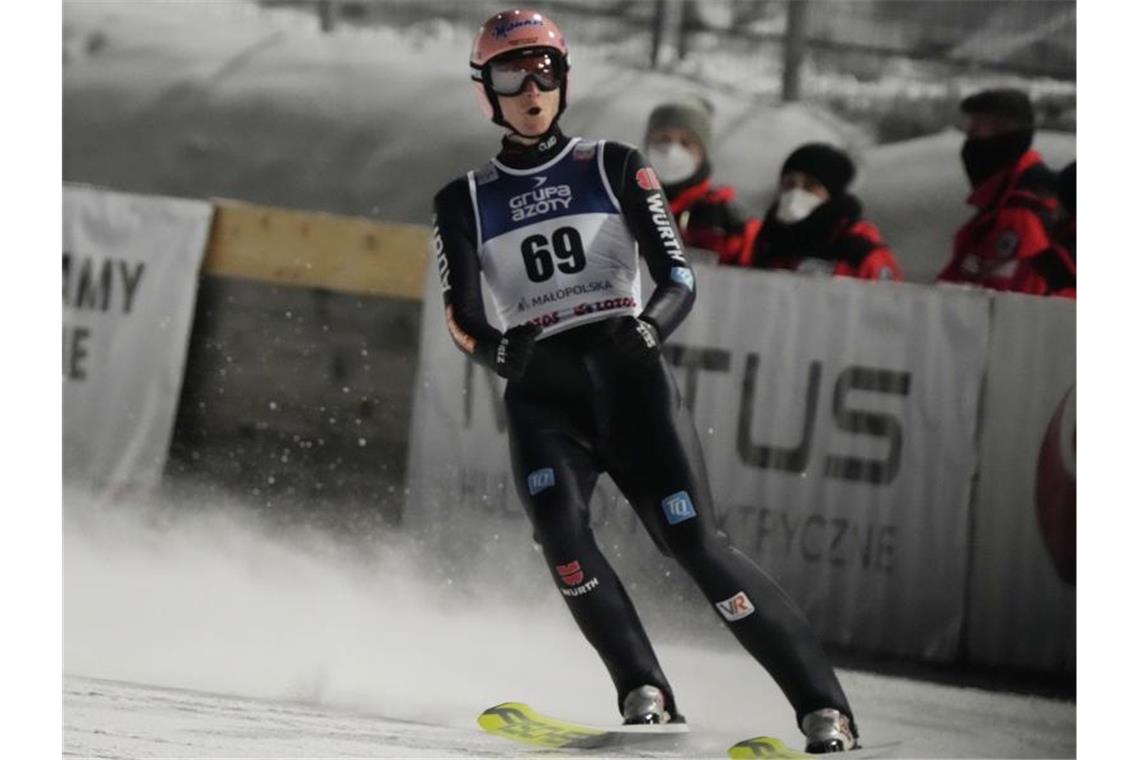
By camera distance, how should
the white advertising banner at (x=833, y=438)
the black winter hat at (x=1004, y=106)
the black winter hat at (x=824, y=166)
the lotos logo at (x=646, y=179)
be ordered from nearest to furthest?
the lotos logo at (x=646, y=179), the white advertising banner at (x=833, y=438), the black winter hat at (x=824, y=166), the black winter hat at (x=1004, y=106)

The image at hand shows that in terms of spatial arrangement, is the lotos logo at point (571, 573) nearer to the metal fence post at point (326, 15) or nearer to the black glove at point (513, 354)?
the black glove at point (513, 354)

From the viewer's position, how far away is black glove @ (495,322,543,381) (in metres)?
4.95

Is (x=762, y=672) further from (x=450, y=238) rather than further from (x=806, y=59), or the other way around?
(x=806, y=59)

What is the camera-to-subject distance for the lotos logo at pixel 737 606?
5.03 metres

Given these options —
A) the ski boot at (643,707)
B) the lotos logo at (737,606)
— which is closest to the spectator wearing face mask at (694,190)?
the lotos logo at (737,606)

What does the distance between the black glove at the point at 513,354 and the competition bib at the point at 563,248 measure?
0.12 meters

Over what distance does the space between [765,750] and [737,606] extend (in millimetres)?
360

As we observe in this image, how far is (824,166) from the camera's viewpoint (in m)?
7.16

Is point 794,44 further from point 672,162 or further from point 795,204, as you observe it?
point 672,162

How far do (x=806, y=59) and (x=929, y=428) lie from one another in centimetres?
165

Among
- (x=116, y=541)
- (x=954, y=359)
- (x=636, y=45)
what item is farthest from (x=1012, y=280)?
(x=116, y=541)

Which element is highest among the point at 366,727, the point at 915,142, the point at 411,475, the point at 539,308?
the point at 915,142

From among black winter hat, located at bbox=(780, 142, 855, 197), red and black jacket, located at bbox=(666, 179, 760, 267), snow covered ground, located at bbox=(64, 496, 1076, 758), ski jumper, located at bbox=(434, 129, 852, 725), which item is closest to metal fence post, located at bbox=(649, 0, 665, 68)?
black winter hat, located at bbox=(780, 142, 855, 197)
